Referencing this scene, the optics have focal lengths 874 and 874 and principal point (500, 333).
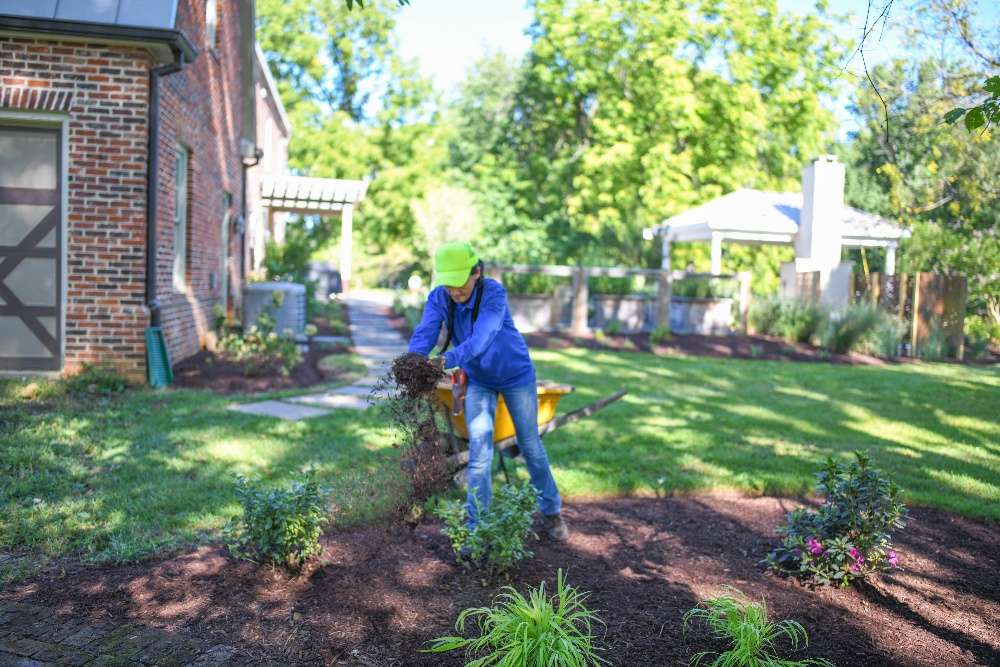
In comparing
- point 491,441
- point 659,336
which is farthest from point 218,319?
point 491,441

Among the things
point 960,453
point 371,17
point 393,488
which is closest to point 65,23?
point 393,488

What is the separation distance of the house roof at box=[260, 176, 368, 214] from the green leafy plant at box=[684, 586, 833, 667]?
62.0ft

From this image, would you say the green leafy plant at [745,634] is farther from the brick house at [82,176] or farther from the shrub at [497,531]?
the brick house at [82,176]

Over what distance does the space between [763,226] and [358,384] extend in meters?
11.9

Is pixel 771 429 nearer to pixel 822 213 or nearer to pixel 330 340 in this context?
pixel 330 340

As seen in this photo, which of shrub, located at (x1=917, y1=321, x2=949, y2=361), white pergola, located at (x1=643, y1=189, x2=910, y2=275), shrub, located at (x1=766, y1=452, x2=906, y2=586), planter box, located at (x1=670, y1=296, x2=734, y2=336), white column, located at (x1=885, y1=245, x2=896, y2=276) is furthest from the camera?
white pergola, located at (x1=643, y1=189, x2=910, y2=275)

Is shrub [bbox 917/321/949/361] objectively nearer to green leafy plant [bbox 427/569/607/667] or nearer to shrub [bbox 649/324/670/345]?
shrub [bbox 649/324/670/345]

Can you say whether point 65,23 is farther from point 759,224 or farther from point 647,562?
point 759,224

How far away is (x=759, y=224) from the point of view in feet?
64.0

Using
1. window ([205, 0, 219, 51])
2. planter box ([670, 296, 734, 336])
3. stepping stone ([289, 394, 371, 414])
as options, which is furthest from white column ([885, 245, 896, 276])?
window ([205, 0, 219, 51])

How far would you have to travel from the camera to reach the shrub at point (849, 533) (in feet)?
14.5

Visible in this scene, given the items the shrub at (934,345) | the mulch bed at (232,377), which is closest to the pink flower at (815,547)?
the mulch bed at (232,377)

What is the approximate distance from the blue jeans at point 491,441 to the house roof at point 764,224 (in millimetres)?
15310

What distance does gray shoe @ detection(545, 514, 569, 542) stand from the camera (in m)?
5.09
